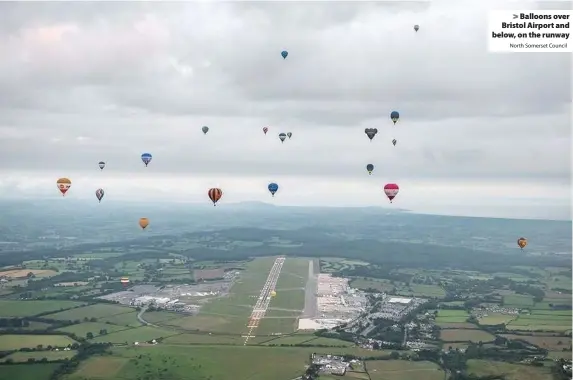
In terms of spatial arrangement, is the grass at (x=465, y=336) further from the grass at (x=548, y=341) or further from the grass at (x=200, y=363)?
the grass at (x=200, y=363)

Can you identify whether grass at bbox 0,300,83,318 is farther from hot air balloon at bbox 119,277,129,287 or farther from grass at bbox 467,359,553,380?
grass at bbox 467,359,553,380

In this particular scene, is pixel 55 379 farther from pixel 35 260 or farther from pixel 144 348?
pixel 35 260

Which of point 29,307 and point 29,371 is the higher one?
point 29,307

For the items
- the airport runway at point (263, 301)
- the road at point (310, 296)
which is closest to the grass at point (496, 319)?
the road at point (310, 296)

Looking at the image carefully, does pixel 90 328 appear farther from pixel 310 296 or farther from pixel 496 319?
pixel 496 319

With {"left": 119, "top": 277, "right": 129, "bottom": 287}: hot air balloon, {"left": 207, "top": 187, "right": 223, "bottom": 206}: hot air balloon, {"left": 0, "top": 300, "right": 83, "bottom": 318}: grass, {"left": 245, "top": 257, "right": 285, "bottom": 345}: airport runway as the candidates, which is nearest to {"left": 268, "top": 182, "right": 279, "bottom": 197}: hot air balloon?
{"left": 207, "top": 187, "right": 223, "bottom": 206}: hot air balloon

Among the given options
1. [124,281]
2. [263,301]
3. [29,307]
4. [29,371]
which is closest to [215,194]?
[29,371]

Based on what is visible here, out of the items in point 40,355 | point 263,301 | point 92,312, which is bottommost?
point 40,355

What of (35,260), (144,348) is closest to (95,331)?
(144,348)
